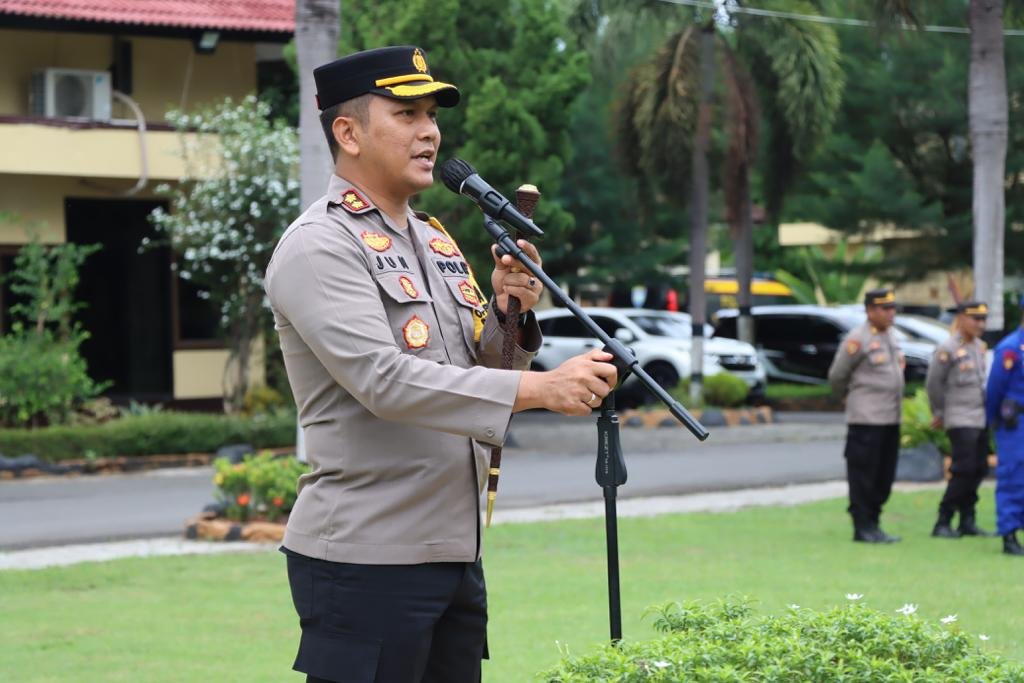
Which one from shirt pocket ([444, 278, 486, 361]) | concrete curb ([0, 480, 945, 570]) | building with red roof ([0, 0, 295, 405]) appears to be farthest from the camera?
building with red roof ([0, 0, 295, 405])

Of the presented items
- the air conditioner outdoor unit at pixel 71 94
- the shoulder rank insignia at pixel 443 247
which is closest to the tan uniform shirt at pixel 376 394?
the shoulder rank insignia at pixel 443 247

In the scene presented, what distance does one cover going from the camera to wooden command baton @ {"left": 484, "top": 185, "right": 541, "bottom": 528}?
11.9 ft

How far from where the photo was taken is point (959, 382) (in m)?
11.9

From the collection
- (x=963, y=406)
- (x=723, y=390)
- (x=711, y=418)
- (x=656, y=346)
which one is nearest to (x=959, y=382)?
(x=963, y=406)

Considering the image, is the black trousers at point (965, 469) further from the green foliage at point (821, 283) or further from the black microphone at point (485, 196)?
the green foliage at point (821, 283)

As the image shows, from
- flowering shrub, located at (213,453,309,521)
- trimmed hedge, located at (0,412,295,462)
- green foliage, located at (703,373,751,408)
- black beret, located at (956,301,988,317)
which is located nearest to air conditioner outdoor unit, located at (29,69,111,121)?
trimmed hedge, located at (0,412,295,462)

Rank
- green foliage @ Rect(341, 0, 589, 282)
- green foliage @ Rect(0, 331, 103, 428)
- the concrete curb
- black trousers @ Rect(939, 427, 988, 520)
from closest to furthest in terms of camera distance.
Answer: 1. the concrete curb
2. black trousers @ Rect(939, 427, 988, 520)
3. green foliage @ Rect(0, 331, 103, 428)
4. green foliage @ Rect(341, 0, 589, 282)

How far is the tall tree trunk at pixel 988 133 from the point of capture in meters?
15.9

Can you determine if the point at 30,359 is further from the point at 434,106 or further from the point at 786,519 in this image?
the point at 434,106

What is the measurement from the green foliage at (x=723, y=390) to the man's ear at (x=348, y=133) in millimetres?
20219

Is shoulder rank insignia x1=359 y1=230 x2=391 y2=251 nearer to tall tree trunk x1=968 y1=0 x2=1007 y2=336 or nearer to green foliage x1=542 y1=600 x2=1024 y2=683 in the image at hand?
green foliage x1=542 y1=600 x2=1024 y2=683

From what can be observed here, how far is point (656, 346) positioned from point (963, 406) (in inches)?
538

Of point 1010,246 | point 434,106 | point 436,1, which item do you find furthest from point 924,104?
point 434,106

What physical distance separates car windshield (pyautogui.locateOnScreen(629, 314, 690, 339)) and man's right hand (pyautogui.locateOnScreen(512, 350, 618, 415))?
2280 cm
